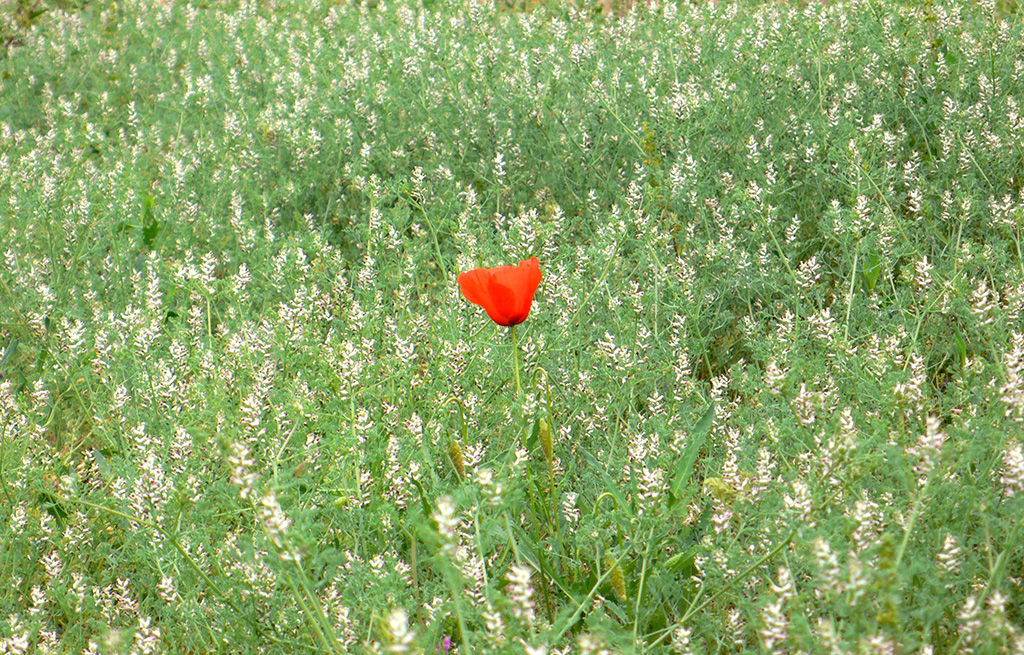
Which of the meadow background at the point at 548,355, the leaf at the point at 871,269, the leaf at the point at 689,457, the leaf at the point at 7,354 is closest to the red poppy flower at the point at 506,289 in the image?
the meadow background at the point at 548,355

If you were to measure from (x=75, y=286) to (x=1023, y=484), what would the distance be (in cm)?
293

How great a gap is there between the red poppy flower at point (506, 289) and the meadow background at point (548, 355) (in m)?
0.19

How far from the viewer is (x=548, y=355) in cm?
237

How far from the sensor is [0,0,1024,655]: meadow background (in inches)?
61.9

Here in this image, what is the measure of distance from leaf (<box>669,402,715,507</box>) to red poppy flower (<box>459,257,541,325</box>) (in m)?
0.46

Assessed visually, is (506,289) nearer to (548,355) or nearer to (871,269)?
(548,355)

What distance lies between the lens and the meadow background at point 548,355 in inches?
61.9

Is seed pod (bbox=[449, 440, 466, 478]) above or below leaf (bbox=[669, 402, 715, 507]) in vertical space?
above

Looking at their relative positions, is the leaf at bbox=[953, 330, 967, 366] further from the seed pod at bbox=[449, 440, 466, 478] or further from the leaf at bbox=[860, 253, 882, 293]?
the seed pod at bbox=[449, 440, 466, 478]

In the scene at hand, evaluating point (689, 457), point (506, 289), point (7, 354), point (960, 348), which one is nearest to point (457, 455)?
point (506, 289)

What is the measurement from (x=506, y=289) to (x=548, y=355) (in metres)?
0.58

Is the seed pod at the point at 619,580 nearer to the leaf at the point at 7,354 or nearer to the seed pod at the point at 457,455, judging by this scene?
the seed pod at the point at 457,455

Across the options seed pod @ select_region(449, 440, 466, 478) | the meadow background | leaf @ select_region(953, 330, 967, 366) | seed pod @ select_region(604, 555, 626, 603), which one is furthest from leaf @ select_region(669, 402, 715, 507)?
leaf @ select_region(953, 330, 967, 366)

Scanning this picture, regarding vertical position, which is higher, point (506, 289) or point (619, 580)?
point (506, 289)
